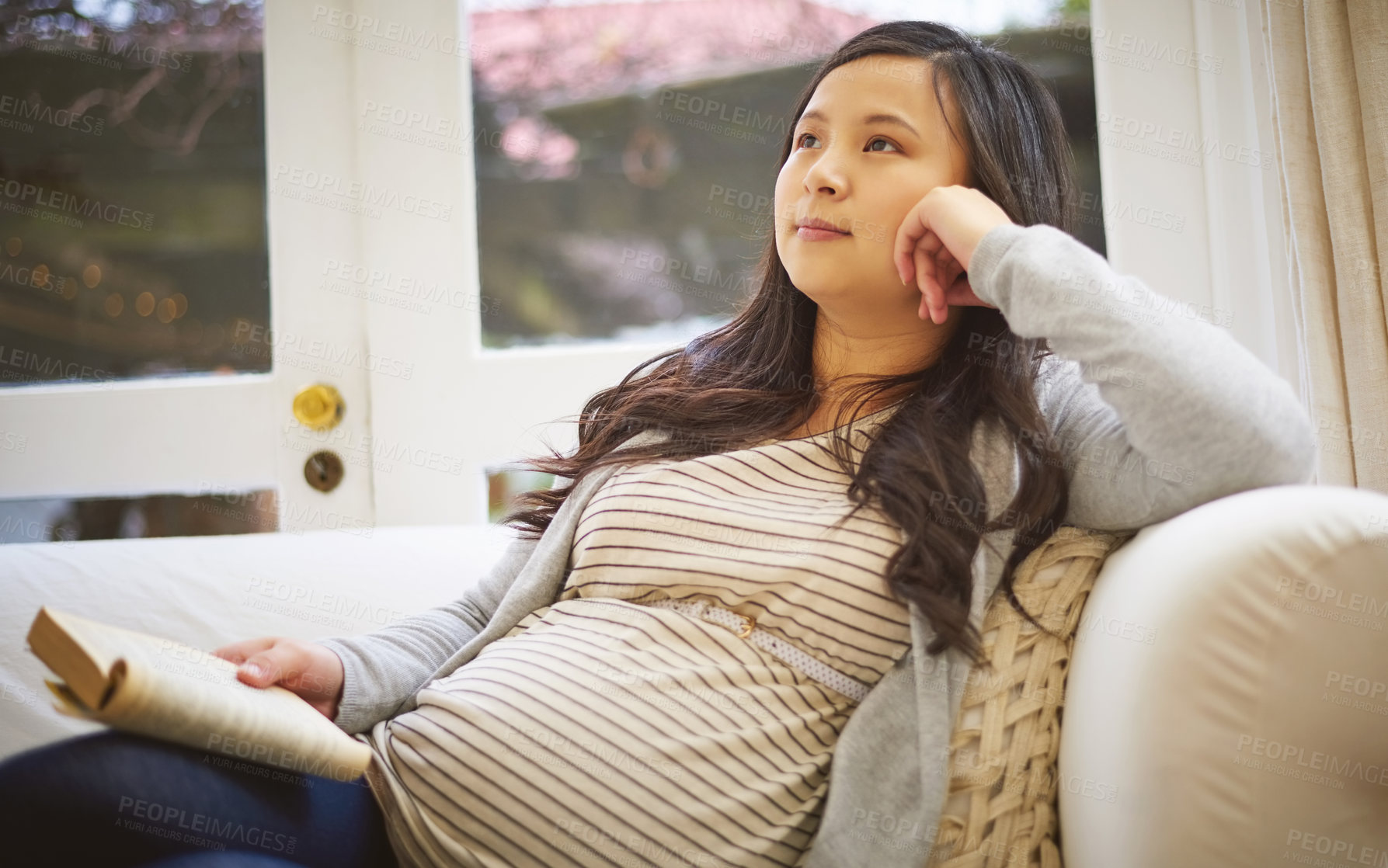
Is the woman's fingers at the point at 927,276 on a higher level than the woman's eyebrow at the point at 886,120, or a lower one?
lower

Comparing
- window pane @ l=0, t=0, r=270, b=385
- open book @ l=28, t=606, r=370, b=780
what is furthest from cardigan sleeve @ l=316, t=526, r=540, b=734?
window pane @ l=0, t=0, r=270, b=385

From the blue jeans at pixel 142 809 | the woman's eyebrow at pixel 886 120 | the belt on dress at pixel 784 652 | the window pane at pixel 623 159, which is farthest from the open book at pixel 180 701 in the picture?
the window pane at pixel 623 159

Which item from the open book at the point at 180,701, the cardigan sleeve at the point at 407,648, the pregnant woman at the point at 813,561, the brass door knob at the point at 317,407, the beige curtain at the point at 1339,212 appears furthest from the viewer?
the brass door knob at the point at 317,407

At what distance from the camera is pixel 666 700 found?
0.85 meters

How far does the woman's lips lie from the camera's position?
1.04 meters

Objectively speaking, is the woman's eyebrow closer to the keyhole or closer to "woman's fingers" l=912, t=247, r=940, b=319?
"woman's fingers" l=912, t=247, r=940, b=319

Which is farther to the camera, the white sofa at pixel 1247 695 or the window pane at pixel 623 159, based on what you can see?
the window pane at pixel 623 159

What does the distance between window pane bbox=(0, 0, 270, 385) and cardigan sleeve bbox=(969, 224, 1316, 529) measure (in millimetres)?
1438

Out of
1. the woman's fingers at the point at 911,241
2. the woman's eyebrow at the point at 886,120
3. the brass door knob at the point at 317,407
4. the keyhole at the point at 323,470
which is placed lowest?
the keyhole at the point at 323,470

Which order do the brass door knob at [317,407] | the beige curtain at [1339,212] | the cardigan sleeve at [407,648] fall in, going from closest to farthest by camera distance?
the cardigan sleeve at [407,648] < the beige curtain at [1339,212] < the brass door knob at [317,407]

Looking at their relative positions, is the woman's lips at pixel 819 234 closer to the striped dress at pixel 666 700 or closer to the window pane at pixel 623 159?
the striped dress at pixel 666 700

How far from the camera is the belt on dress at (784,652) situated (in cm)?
89

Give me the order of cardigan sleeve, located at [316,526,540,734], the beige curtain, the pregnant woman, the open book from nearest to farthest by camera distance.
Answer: the open book, the pregnant woman, cardigan sleeve, located at [316,526,540,734], the beige curtain

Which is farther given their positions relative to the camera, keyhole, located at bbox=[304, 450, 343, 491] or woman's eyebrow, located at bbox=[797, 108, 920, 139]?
keyhole, located at bbox=[304, 450, 343, 491]
